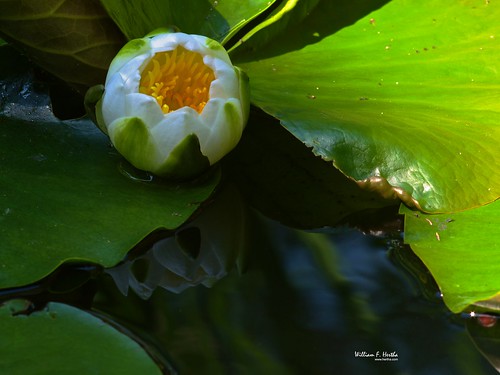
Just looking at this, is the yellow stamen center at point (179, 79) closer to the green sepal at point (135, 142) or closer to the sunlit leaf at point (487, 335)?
the green sepal at point (135, 142)

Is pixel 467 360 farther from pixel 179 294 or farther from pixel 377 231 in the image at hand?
pixel 179 294

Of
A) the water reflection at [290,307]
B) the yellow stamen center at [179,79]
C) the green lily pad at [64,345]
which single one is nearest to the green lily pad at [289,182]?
the water reflection at [290,307]

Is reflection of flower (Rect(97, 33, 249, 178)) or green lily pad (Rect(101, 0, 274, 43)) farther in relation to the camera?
green lily pad (Rect(101, 0, 274, 43))

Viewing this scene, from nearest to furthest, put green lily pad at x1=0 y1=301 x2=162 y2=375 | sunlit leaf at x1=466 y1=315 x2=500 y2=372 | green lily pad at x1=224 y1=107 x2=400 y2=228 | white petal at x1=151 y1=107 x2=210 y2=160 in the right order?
green lily pad at x1=0 y1=301 x2=162 y2=375 < sunlit leaf at x1=466 y1=315 x2=500 y2=372 < white petal at x1=151 y1=107 x2=210 y2=160 < green lily pad at x1=224 y1=107 x2=400 y2=228

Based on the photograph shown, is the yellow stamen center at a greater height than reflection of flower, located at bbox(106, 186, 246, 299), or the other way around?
the yellow stamen center

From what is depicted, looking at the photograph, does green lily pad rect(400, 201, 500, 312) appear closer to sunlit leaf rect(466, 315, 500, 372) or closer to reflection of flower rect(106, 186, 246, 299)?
sunlit leaf rect(466, 315, 500, 372)

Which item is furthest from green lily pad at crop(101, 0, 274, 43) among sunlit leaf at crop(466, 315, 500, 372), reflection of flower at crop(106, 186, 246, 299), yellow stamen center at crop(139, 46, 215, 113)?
sunlit leaf at crop(466, 315, 500, 372)

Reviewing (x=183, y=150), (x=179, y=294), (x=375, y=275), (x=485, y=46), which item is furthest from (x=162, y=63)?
(x=485, y=46)
